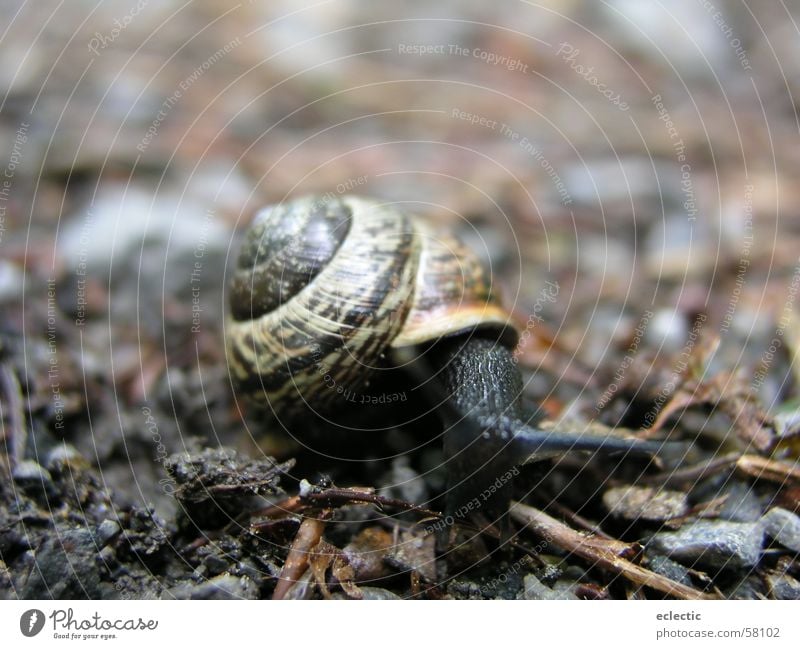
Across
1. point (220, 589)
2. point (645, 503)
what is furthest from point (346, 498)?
point (645, 503)

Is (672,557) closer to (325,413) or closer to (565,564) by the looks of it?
(565,564)

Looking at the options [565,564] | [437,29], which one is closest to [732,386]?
[565,564]

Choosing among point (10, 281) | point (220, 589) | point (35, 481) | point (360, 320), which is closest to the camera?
point (220, 589)

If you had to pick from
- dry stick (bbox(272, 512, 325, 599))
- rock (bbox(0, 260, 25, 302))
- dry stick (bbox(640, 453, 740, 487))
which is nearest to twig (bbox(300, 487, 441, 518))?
dry stick (bbox(272, 512, 325, 599))

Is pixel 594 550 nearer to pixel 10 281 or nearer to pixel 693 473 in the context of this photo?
pixel 693 473

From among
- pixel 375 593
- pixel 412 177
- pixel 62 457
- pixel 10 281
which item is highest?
pixel 412 177

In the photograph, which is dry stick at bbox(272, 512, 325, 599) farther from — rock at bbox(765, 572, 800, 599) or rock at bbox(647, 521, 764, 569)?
rock at bbox(765, 572, 800, 599)

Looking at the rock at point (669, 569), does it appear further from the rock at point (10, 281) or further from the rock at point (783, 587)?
the rock at point (10, 281)

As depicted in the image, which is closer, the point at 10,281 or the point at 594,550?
the point at 594,550
